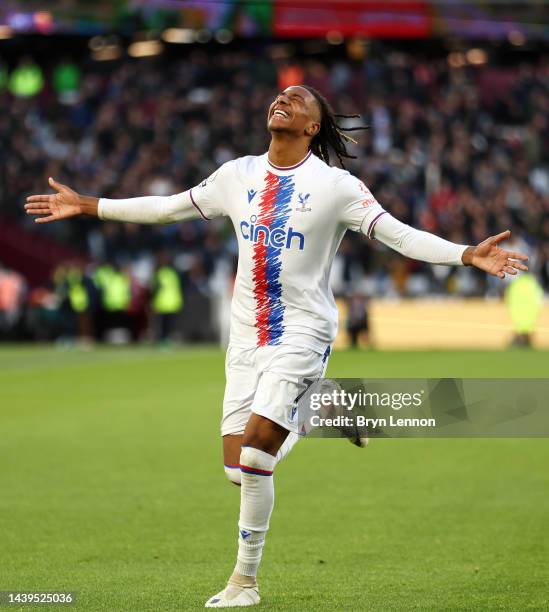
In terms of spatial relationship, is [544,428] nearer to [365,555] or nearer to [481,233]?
[365,555]

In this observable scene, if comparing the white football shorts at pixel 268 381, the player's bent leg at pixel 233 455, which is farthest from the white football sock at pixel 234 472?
the white football shorts at pixel 268 381

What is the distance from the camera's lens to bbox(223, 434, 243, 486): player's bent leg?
648 centimetres

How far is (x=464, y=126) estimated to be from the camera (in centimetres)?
3616

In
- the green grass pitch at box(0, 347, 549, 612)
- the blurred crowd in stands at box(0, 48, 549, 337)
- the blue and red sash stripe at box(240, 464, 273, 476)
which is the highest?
the blurred crowd in stands at box(0, 48, 549, 337)

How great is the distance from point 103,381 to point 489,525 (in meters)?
12.2

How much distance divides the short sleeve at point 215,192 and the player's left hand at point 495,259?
4.36ft

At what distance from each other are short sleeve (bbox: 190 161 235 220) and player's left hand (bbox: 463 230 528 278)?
133 cm

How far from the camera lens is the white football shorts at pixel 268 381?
6184mm

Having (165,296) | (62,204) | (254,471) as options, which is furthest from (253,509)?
(165,296)

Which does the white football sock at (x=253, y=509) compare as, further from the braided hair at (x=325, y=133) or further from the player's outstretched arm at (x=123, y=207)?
the braided hair at (x=325, y=133)

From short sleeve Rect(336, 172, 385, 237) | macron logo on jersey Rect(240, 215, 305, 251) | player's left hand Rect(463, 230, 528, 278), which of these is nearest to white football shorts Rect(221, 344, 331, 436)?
macron logo on jersey Rect(240, 215, 305, 251)

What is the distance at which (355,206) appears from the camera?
635 centimetres

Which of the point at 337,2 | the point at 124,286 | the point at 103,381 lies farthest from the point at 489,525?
the point at 337,2

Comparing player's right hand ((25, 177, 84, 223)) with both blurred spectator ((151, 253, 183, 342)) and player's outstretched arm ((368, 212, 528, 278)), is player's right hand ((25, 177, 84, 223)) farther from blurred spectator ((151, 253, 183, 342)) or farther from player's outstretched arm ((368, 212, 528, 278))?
blurred spectator ((151, 253, 183, 342))
